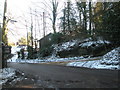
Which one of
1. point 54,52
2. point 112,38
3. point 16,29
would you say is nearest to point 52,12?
point 54,52

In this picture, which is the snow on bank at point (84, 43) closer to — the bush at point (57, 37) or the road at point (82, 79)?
the bush at point (57, 37)

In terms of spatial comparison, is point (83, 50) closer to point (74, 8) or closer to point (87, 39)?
point (87, 39)

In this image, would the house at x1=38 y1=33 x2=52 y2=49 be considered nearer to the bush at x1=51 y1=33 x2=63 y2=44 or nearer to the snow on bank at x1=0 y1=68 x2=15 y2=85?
the bush at x1=51 y1=33 x2=63 y2=44

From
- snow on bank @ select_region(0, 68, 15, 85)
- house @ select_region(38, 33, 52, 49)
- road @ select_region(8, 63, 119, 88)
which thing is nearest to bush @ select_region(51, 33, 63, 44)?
house @ select_region(38, 33, 52, 49)

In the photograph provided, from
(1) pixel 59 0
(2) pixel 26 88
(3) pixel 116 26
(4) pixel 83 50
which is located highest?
(1) pixel 59 0

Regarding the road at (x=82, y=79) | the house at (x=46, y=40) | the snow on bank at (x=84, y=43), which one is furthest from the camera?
the house at (x=46, y=40)

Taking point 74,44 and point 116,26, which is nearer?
point 116,26

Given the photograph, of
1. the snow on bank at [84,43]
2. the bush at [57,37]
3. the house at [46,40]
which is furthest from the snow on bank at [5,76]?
the house at [46,40]

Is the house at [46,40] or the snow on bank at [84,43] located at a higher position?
the house at [46,40]

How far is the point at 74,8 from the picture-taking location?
37.2 m

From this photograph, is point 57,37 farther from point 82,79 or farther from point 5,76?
point 82,79

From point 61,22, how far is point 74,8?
175 inches

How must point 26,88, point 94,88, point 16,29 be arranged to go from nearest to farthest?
1. point 94,88
2. point 26,88
3. point 16,29

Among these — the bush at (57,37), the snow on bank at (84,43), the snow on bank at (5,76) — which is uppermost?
the bush at (57,37)
